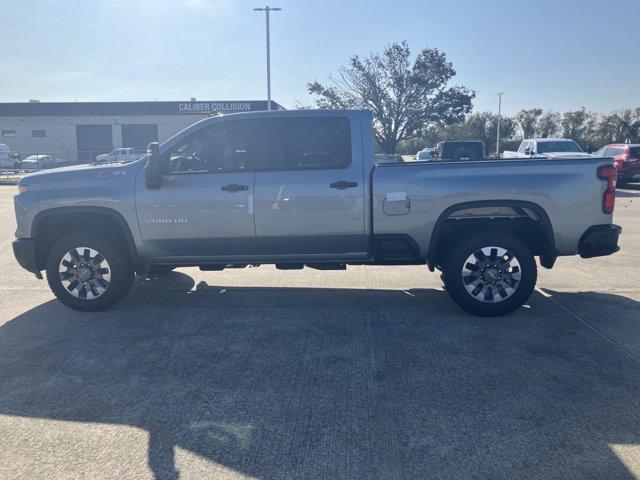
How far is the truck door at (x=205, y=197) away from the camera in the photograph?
18.6ft

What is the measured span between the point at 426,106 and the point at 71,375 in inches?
1268

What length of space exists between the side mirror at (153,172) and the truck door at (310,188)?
1.01m

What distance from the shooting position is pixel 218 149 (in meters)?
5.84

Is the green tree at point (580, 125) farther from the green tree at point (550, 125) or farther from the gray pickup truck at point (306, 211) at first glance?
the gray pickup truck at point (306, 211)

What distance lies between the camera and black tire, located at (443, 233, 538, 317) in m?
5.47

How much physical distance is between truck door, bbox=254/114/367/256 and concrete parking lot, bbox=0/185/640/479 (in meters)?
0.77

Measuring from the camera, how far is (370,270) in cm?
800

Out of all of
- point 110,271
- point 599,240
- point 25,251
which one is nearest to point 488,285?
point 599,240

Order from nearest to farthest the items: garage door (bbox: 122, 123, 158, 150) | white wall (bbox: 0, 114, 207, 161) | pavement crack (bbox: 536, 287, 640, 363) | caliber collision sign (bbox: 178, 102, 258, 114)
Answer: pavement crack (bbox: 536, 287, 640, 363) < caliber collision sign (bbox: 178, 102, 258, 114) < white wall (bbox: 0, 114, 207, 161) < garage door (bbox: 122, 123, 158, 150)

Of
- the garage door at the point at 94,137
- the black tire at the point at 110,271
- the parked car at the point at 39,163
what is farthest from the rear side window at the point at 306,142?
the garage door at the point at 94,137

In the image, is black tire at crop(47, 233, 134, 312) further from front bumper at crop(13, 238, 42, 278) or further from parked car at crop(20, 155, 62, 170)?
parked car at crop(20, 155, 62, 170)

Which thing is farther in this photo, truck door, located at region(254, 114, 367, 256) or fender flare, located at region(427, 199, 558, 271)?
truck door, located at region(254, 114, 367, 256)

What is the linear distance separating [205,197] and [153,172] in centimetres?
57

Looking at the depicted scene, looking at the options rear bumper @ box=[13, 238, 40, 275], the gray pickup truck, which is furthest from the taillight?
rear bumper @ box=[13, 238, 40, 275]
